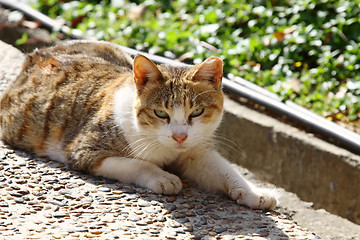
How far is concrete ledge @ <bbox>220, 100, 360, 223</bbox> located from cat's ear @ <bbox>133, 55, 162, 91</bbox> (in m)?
1.86

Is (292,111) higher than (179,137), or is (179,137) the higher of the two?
(179,137)

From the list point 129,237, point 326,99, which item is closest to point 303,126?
point 326,99

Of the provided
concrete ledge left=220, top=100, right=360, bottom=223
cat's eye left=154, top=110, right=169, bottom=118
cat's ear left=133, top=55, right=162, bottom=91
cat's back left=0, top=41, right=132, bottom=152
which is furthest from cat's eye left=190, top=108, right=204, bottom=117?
concrete ledge left=220, top=100, right=360, bottom=223

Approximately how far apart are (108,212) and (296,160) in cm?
230

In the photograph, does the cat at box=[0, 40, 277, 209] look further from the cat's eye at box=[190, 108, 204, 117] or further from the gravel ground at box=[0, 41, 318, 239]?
the gravel ground at box=[0, 41, 318, 239]

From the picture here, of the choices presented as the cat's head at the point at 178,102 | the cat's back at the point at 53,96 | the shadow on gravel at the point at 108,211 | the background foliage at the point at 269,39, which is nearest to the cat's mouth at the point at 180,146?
the cat's head at the point at 178,102

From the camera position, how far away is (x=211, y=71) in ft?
12.5

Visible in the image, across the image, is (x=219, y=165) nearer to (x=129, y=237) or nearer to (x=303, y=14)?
(x=129, y=237)

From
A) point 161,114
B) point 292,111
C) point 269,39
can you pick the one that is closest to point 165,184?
point 161,114

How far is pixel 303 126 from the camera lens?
17.2 ft

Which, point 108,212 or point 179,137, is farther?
point 179,137

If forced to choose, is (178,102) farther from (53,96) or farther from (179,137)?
(53,96)

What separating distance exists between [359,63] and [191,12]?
8.12 ft

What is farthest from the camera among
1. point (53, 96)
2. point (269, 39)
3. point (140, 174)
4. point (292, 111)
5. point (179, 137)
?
point (269, 39)
